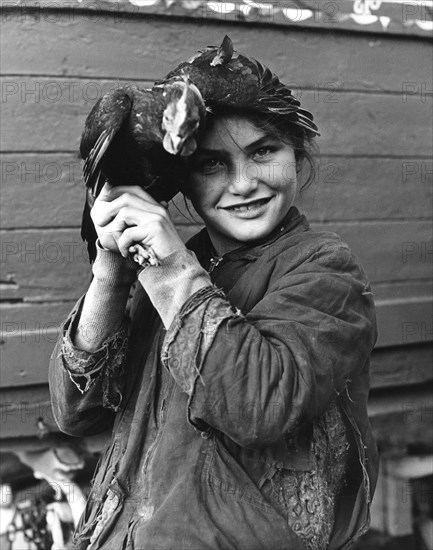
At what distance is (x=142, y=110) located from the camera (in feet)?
5.41

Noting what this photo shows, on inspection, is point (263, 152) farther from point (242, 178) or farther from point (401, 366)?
point (401, 366)

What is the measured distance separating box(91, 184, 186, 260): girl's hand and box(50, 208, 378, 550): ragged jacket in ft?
0.43

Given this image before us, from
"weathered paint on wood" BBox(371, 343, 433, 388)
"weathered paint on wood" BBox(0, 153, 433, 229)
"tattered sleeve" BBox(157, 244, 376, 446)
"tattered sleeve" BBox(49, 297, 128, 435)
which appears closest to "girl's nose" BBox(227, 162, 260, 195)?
"tattered sleeve" BBox(157, 244, 376, 446)

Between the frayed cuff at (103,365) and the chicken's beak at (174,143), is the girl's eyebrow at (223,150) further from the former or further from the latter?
the frayed cuff at (103,365)

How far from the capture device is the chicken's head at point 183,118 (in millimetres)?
1455

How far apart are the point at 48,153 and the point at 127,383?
1.24m

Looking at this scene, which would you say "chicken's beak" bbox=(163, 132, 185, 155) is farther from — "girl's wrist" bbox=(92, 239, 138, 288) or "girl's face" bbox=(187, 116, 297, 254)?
"girl's wrist" bbox=(92, 239, 138, 288)

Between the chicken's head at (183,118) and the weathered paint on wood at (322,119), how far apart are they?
1.27 meters

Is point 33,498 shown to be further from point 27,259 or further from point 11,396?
point 27,259

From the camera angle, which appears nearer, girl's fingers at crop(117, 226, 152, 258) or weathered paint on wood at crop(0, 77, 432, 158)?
girl's fingers at crop(117, 226, 152, 258)

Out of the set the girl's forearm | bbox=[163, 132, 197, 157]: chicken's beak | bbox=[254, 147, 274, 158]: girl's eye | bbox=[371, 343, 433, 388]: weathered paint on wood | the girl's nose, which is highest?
bbox=[163, 132, 197, 157]: chicken's beak

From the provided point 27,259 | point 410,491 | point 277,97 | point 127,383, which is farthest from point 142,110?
point 410,491

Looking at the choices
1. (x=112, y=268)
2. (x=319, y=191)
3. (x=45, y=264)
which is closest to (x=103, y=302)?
(x=112, y=268)

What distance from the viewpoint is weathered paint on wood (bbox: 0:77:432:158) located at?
8.73ft
